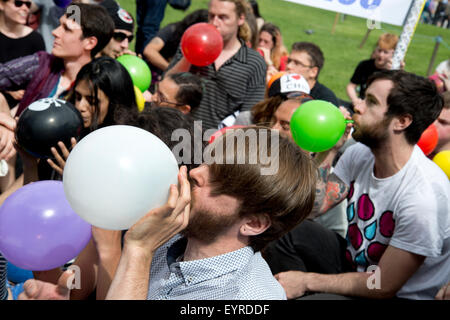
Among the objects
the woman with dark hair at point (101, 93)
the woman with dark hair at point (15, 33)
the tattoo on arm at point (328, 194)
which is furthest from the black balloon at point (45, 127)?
the woman with dark hair at point (15, 33)

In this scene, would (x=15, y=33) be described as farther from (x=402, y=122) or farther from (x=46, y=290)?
(x=402, y=122)

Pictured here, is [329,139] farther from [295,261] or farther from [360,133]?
[295,261]

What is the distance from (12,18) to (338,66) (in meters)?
8.24

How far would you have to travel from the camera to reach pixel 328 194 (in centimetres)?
302

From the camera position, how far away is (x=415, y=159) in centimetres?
250

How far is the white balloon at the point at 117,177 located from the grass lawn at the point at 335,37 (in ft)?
24.3

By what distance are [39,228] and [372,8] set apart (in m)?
3.71

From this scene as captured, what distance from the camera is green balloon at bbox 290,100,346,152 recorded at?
2.66m

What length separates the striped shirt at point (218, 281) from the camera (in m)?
1.50

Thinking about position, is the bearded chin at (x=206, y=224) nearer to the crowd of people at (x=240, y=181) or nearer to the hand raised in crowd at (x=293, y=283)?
the crowd of people at (x=240, y=181)
